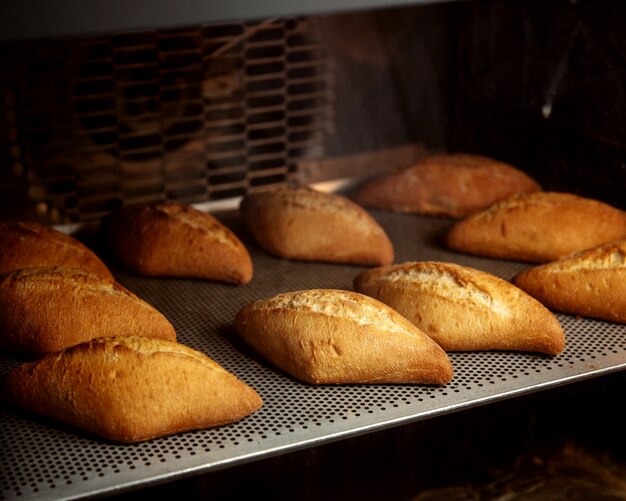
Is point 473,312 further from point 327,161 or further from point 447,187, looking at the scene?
point 327,161

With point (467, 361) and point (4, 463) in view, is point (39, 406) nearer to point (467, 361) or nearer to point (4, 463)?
point (4, 463)

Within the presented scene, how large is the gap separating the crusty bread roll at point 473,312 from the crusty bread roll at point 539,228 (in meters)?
0.23

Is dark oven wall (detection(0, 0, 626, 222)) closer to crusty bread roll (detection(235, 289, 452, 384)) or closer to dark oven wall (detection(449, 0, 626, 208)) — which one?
dark oven wall (detection(449, 0, 626, 208))

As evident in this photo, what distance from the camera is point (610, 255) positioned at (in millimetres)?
1427

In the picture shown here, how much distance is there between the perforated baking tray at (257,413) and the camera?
1.07 metres

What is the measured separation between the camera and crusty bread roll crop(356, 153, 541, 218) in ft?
5.80

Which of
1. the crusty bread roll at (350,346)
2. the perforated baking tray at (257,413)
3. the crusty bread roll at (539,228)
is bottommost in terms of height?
the perforated baking tray at (257,413)

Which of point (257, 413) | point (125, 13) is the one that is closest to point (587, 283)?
point (257, 413)

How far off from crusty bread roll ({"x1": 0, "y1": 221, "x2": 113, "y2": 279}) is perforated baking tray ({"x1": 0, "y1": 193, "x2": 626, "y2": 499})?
0.09 metres

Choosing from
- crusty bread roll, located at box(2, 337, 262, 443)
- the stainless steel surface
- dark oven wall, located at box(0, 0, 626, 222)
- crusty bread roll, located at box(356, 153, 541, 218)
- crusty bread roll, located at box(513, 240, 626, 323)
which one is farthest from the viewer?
crusty bread roll, located at box(356, 153, 541, 218)

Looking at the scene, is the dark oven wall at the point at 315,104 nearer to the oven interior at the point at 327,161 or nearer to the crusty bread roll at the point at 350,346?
the oven interior at the point at 327,161

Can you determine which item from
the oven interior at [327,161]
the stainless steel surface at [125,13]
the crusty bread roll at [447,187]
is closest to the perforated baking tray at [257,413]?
the oven interior at [327,161]

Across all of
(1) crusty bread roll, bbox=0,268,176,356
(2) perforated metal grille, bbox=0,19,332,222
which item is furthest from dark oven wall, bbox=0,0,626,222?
(1) crusty bread roll, bbox=0,268,176,356

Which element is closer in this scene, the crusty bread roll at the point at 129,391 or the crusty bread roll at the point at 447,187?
the crusty bread roll at the point at 129,391
